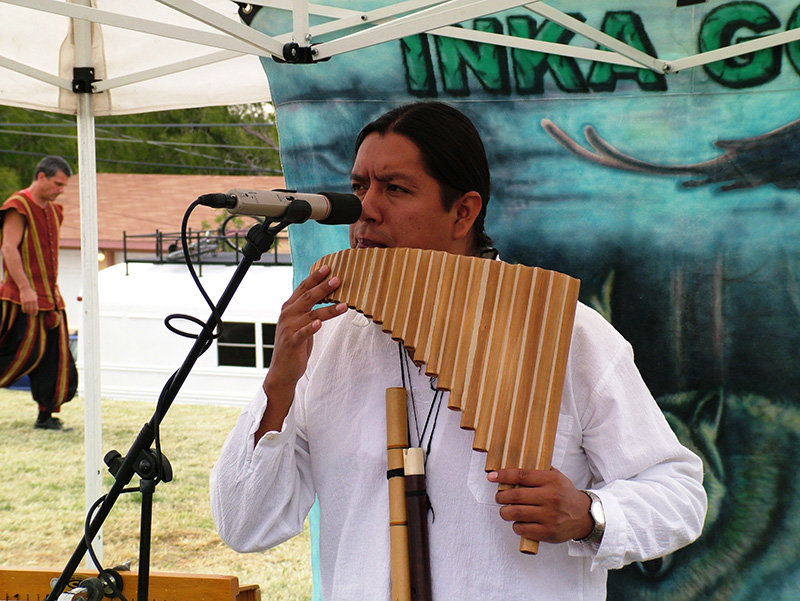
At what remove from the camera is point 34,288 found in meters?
5.85

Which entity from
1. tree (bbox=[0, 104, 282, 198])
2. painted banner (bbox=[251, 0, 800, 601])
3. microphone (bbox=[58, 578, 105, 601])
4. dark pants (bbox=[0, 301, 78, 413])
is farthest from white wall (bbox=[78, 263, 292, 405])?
tree (bbox=[0, 104, 282, 198])

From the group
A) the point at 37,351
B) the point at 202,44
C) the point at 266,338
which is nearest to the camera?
the point at 202,44

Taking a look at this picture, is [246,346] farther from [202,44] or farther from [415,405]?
[415,405]

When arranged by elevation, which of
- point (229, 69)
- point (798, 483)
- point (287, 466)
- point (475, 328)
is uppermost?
point (229, 69)

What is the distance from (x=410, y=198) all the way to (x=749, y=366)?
1.56m

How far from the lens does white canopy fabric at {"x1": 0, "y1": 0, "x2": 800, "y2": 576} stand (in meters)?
2.54

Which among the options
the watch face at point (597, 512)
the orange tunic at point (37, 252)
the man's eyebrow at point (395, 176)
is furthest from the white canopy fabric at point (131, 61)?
the orange tunic at point (37, 252)

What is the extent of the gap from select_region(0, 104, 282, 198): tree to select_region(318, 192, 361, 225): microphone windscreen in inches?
719

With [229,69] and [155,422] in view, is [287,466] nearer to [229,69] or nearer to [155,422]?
[155,422]

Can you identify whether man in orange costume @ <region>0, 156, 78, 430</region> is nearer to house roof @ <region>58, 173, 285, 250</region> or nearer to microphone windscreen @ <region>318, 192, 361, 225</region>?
microphone windscreen @ <region>318, 192, 361, 225</region>

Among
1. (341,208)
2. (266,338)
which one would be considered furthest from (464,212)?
(266,338)

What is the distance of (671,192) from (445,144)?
1.28m

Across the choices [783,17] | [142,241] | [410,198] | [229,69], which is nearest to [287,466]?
[410,198]

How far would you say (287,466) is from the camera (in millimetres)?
1499
